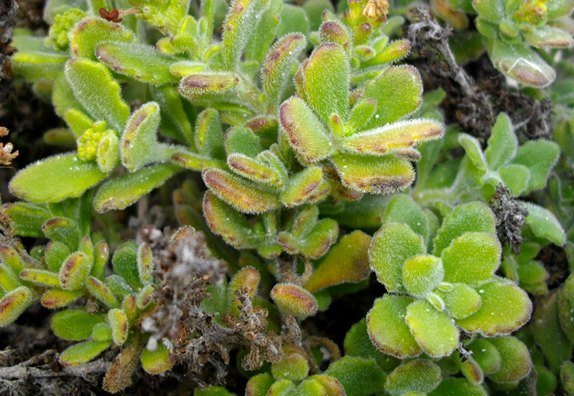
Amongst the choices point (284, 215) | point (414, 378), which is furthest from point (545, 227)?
point (284, 215)

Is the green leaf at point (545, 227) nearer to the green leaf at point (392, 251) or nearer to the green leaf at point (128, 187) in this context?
the green leaf at point (392, 251)

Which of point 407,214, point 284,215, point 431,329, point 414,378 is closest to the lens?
point 431,329

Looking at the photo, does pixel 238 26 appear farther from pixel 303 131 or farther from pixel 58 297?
pixel 58 297

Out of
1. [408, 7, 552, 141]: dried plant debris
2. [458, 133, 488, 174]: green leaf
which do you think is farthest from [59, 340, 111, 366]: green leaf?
[408, 7, 552, 141]: dried plant debris

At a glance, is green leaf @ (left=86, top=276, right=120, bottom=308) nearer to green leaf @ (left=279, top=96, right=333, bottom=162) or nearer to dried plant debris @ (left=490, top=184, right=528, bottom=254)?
green leaf @ (left=279, top=96, right=333, bottom=162)

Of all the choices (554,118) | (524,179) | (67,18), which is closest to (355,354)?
(524,179)
